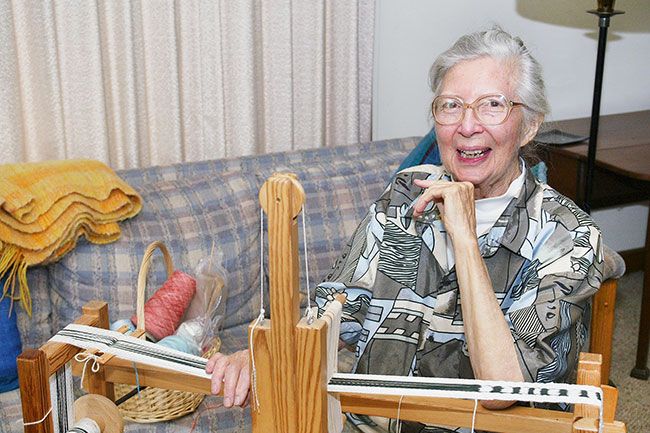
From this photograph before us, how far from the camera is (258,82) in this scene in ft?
8.59

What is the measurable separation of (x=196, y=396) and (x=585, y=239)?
36.2 inches

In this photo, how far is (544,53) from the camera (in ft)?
10.6

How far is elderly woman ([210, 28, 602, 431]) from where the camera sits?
1418mm

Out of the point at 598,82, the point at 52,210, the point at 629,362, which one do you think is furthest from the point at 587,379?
the point at 629,362

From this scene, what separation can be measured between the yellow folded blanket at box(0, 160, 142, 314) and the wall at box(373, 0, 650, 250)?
109cm

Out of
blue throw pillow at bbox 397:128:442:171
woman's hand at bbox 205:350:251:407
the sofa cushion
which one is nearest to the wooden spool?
woman's hand at bbox 205:350:251:407

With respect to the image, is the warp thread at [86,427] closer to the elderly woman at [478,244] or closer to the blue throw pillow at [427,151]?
the elderly woman at [478,244]

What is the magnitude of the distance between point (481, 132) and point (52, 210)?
1046mm

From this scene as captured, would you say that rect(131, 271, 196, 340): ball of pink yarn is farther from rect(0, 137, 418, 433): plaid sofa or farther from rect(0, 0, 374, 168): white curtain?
rect(0, 0, 374, 168): white curtain

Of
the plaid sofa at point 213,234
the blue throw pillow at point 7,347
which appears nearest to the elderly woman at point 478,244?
the plaid sofa at point 213,234

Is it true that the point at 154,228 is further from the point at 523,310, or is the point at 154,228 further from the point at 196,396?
the point at 523,310

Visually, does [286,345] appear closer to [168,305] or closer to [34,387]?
[34,387]

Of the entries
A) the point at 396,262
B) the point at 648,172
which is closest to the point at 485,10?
the point at 648,172

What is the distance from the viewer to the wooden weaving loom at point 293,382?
91 centimetres
